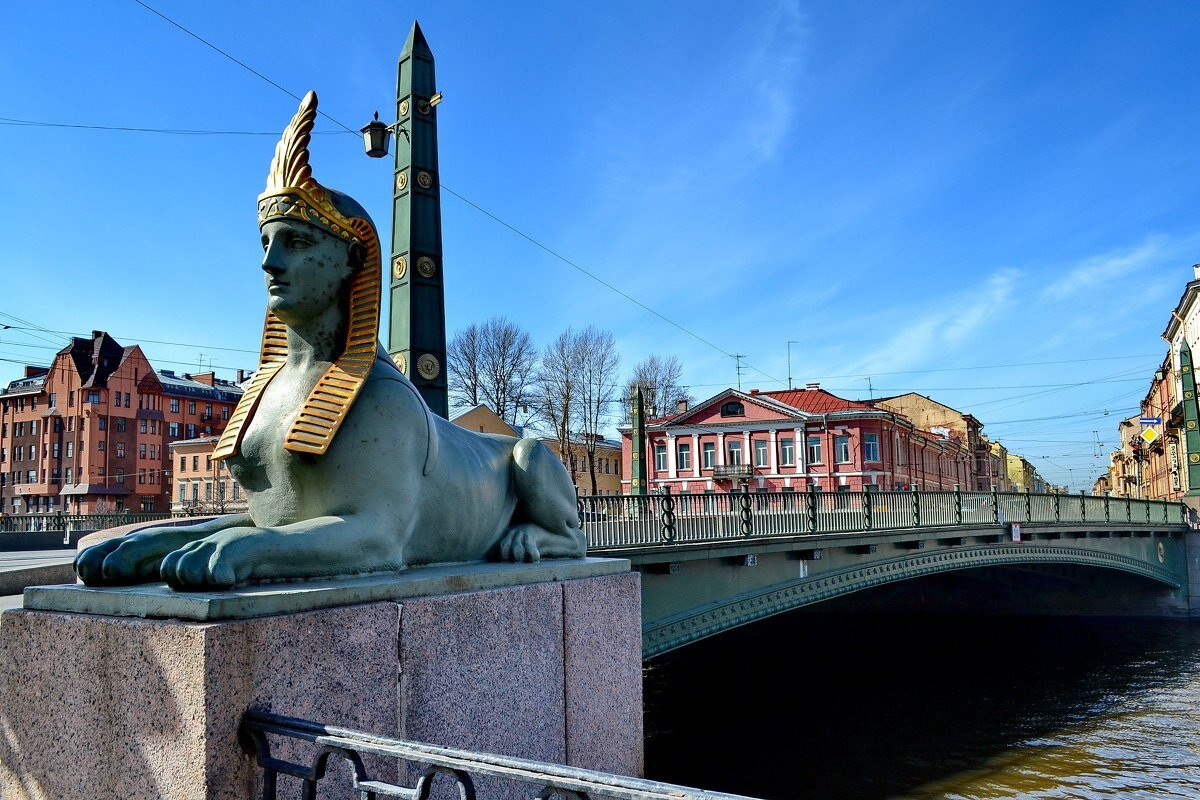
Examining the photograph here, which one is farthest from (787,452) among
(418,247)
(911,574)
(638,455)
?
(418,247)

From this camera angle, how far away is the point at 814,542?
13.9 metres

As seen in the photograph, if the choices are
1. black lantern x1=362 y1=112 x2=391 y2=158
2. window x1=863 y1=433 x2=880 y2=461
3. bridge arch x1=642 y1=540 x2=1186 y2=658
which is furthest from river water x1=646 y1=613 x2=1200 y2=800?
window x1=863 y1=433 x2=880 y2=461

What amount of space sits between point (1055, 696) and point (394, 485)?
1857 cm

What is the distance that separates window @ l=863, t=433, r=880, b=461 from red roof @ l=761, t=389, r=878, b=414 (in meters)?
1.48

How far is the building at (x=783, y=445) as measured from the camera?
46.0 m

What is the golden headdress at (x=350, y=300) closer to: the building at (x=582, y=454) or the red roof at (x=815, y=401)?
the building at (x=582, y=454)

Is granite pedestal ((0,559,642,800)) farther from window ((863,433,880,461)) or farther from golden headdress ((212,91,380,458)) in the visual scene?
window ((863,433,880,461))

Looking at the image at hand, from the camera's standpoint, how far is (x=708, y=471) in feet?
166

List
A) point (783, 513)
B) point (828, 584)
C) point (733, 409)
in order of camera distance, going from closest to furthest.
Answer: point (783, 513) → point (828, 584) → point (733, 409)

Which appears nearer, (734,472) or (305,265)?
(305,265)

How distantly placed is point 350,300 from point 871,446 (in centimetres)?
4588

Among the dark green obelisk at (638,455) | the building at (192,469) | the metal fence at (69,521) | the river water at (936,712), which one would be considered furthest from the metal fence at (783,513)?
the building at (192,469)

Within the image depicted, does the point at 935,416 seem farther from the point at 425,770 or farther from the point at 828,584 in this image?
the point at 425,770

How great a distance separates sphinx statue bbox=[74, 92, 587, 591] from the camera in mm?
2752
